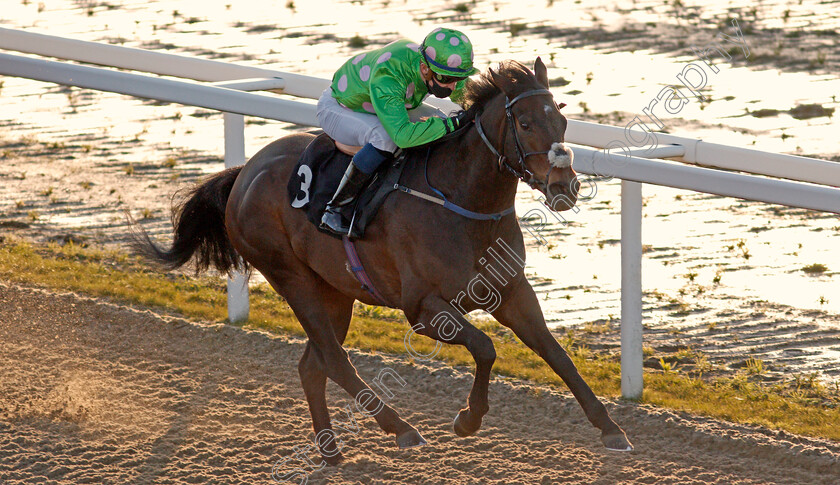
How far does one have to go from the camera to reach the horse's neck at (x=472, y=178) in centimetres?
428

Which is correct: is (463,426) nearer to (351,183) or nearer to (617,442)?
(617,442)

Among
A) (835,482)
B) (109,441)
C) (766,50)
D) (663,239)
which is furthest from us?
(766,50)

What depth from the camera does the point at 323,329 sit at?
16.9ft

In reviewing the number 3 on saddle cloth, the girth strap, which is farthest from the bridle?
the girth strap

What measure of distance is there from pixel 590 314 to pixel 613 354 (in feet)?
2.32

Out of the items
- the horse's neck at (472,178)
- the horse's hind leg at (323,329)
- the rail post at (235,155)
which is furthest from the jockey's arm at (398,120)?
the rail post at (235,155)

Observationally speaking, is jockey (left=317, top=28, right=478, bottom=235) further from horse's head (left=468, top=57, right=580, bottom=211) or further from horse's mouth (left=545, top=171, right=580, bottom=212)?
horse's mouth (left=545, top=171, right=580, bottom=212)

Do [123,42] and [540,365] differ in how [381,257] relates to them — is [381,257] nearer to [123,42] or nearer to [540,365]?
[540,365]

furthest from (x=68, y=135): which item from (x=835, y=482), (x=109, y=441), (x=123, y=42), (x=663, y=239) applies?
(x=835, y=482)

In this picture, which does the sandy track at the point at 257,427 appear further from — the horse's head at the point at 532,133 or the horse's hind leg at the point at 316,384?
the horse's head at the point at 532,133

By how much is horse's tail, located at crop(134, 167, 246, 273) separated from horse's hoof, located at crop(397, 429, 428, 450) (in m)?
1.30

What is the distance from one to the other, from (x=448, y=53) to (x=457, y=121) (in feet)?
0.88

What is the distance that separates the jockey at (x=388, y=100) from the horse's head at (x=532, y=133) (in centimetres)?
16

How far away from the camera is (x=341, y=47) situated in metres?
13.6
